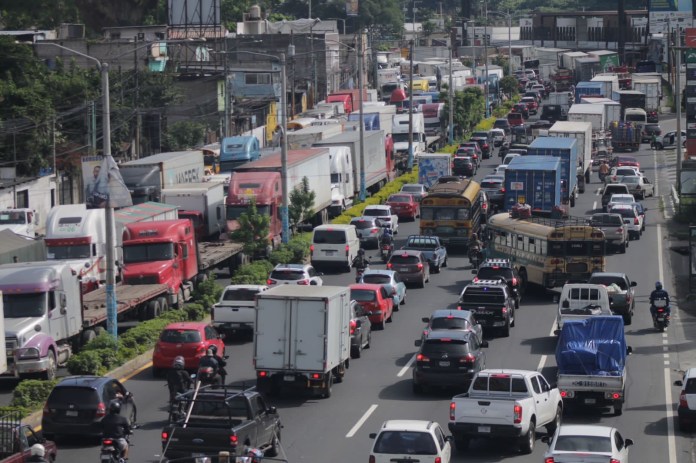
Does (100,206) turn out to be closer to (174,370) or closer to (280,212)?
(174,370)

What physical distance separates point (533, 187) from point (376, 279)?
1834 cm

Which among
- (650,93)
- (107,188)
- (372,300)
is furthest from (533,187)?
(650,93)

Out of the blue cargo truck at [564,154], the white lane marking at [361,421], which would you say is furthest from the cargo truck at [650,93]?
the white lane marking at [361,421]

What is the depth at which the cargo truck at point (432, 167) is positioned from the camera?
77500mm

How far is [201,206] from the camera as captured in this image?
57938 mm

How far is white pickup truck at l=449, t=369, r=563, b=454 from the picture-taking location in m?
27.3

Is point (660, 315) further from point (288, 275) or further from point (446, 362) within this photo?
point (446, 362)

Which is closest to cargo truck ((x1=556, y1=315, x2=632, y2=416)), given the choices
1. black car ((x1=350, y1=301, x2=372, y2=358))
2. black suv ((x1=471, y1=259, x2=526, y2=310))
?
black car ((x1=350, y1=301, x2=372, y2=358))

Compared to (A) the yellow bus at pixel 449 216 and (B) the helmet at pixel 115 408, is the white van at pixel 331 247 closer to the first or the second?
(A) the yellow bus at pixel 449 216

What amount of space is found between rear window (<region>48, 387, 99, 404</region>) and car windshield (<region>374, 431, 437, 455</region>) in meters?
6.73

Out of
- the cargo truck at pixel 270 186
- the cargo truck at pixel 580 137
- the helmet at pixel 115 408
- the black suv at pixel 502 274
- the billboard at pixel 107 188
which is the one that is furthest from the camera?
the cargo truck at pixel 580 137

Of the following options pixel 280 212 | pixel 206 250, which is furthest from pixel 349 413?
pixel 280 212

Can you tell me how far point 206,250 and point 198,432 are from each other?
1115 inches

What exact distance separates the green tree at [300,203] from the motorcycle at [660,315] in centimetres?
2072
